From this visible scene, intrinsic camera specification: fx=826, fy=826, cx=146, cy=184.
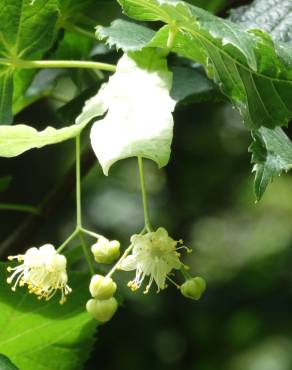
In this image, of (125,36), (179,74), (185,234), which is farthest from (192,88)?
(185,234)

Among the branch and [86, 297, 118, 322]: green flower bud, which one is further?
the branch

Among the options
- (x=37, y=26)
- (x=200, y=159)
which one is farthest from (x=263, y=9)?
(x=200, y=159)

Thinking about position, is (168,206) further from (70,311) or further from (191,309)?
(70,311)

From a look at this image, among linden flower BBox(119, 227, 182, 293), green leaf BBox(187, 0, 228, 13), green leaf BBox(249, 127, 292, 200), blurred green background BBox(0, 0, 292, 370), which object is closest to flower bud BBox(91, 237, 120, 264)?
linden flower BBox(119, 227, 182, 293)

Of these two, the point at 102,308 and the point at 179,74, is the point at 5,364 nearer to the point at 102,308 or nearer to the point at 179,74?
the point at 102,308

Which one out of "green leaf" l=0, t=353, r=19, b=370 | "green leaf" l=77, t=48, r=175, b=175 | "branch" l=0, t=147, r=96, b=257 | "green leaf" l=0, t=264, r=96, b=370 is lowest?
"branch" l=0, t=147, r=96, b=257

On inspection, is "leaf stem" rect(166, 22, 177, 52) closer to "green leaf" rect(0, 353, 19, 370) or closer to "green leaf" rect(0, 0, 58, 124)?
"green leaf" rect(0, 0, 58, 124)
